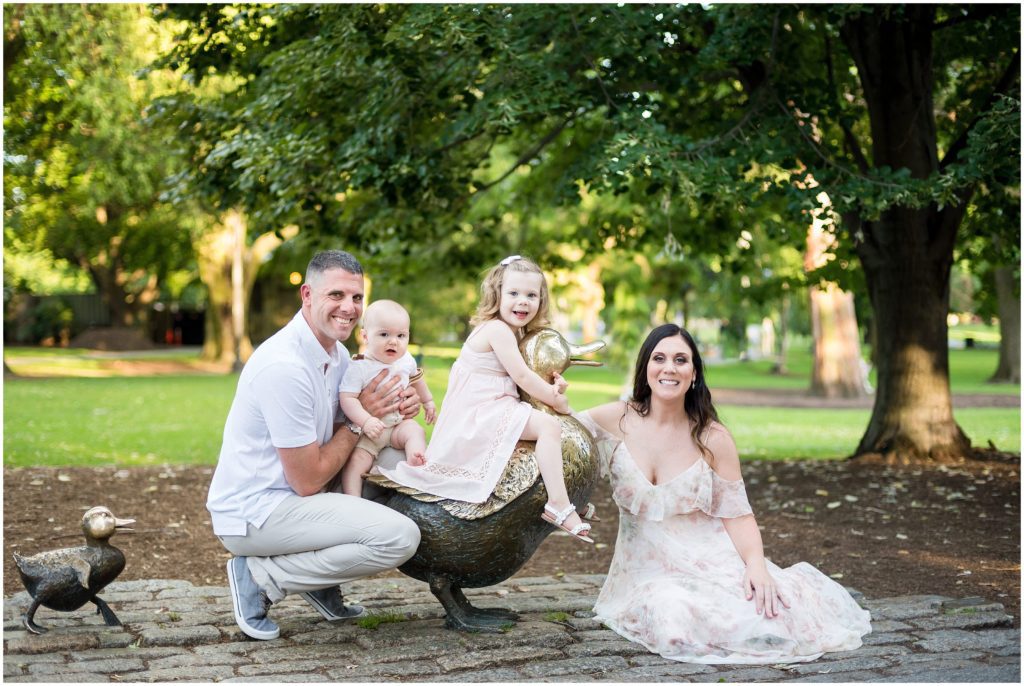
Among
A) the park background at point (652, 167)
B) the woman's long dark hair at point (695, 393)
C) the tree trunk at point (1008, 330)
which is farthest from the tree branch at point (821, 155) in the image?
the tree trunk at point (1008, 330)

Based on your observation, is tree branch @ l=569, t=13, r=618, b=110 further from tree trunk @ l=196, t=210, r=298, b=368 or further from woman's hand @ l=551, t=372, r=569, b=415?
tree trunk @ l=196, t=210, r=298, b=368

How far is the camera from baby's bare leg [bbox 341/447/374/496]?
17.6ft

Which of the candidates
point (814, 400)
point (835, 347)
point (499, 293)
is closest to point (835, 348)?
point (835, 347)

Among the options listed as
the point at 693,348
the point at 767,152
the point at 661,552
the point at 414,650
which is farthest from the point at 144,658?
the point at 767,152

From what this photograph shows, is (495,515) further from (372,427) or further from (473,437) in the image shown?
(372,427)

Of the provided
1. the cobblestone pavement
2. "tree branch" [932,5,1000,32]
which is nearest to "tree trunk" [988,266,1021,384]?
"tree branch" [932,5,1000,32]

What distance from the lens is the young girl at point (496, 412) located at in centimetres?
514

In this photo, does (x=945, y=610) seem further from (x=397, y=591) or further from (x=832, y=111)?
(x=832, y=111)

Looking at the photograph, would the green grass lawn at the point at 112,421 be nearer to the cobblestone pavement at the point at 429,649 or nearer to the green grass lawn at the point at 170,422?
the green grass lawn at the point at 170,422

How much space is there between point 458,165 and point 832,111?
145 inches

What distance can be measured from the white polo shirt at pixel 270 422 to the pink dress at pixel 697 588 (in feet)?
4.72

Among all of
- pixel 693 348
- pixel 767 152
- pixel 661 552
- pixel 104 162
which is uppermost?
pixel 104 162

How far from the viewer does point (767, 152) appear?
9.34 m

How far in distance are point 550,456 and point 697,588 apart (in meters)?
1.01
